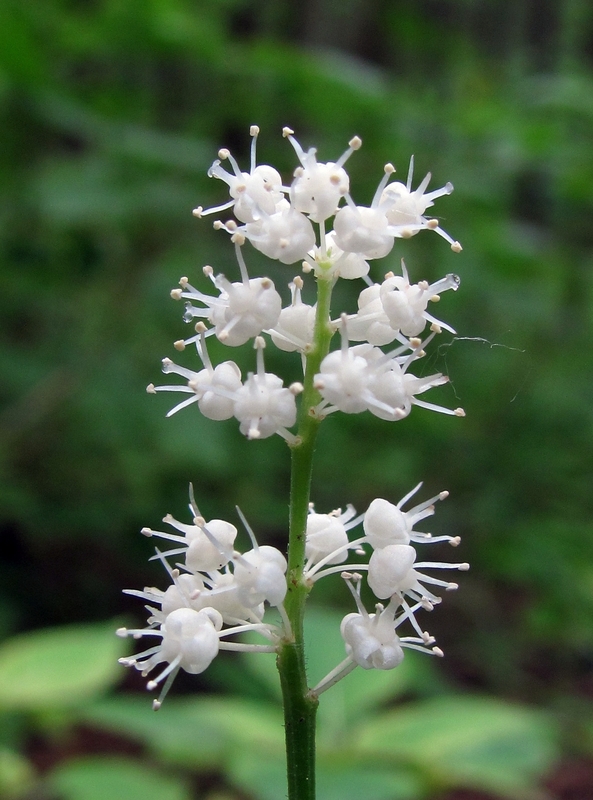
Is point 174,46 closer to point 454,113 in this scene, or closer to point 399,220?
point 454,113

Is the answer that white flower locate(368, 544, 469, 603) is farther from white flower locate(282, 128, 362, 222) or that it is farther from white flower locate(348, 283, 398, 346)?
white flower locate(282, 128, 362, 222)

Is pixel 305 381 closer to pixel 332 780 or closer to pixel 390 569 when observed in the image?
pixel 390 569

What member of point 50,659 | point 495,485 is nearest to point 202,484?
point 495,485

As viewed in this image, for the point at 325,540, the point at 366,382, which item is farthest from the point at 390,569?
the point at 366,382

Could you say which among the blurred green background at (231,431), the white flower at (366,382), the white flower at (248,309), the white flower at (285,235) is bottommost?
the white flower at (366,382)

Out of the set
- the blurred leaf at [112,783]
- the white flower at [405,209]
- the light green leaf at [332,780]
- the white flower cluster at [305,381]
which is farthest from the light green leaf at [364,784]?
the white flower at [405,209]

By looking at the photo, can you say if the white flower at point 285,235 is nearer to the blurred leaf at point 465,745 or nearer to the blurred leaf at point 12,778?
the blurred leaf at point 465,745

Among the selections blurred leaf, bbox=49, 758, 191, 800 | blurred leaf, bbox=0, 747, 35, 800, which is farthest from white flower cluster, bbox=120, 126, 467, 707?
blurred leaf, bbox=0, 747, 35, 800
